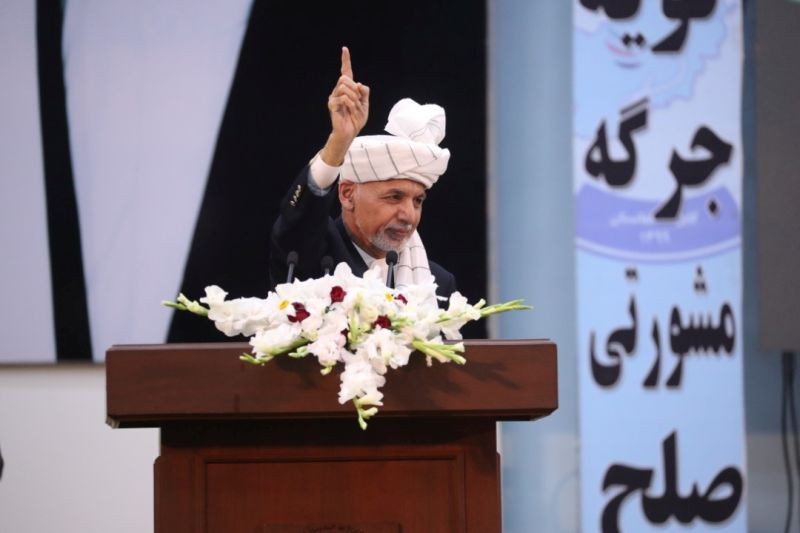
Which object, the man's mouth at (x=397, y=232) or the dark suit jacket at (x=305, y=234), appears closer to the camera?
the dark suit jacket at (x=305, y=234)

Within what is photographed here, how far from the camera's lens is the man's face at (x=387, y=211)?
2.47 meters

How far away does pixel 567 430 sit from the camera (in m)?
4.16

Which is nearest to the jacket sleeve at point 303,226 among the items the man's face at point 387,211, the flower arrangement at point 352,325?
the man's face at point 387,211

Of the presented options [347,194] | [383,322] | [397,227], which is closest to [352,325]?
[383,322]

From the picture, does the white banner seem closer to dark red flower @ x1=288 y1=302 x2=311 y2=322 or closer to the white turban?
the white turban

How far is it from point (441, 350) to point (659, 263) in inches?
95.1

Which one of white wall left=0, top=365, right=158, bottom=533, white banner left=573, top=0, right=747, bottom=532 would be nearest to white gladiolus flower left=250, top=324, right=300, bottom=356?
white banner left=573, top=0, right=747, bottom=532

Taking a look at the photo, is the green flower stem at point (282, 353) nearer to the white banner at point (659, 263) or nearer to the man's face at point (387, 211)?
the man's face at point (387, 211)

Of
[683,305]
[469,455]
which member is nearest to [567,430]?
[683,305]

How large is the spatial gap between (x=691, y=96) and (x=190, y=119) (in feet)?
6.34

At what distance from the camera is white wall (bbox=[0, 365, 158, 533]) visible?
13.0 feet

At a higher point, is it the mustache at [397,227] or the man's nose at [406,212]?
the man's nose at [406,212]

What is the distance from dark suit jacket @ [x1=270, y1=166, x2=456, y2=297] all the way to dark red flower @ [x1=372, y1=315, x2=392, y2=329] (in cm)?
69

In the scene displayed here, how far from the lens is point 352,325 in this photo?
1604mm
